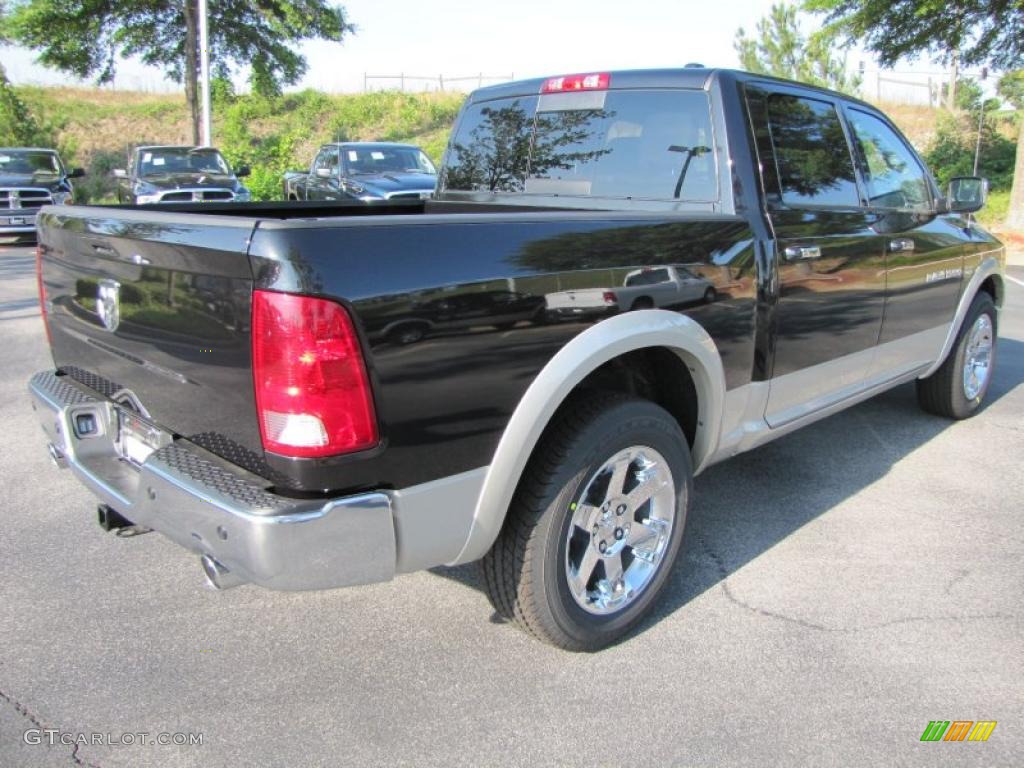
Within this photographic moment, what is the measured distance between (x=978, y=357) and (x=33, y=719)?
548 cm

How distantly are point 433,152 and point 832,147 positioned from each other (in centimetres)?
2809

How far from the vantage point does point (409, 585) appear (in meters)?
3.16

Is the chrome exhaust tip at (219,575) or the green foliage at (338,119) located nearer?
the chrome exhaust tip at (219,575)

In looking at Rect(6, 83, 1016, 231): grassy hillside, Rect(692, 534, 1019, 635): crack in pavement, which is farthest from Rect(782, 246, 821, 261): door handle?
Rect(6, 83, 1016, 231): grassy hillside

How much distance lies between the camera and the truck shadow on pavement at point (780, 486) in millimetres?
3279

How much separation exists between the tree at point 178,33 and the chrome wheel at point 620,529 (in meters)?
23.9

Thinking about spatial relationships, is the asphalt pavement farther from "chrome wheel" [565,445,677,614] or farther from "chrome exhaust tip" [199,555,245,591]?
"chrome exhaust tip" [199,555,245,591]

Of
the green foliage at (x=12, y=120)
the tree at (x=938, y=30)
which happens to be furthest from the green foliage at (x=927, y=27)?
the green foliage at (x=12, y=120)

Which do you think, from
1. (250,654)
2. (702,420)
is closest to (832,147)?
(702,420)

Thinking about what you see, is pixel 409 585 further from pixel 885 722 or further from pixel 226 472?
pixel 885 722

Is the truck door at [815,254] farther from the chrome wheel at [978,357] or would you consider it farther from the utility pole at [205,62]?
the utility pole at [205,62]

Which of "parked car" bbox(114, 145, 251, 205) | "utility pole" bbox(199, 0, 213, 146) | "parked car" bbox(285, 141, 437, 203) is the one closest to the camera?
"parked car" bbox(285, 141, 437, 203)

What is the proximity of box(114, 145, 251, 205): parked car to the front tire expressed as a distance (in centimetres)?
1267

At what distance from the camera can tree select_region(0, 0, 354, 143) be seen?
23.4m
